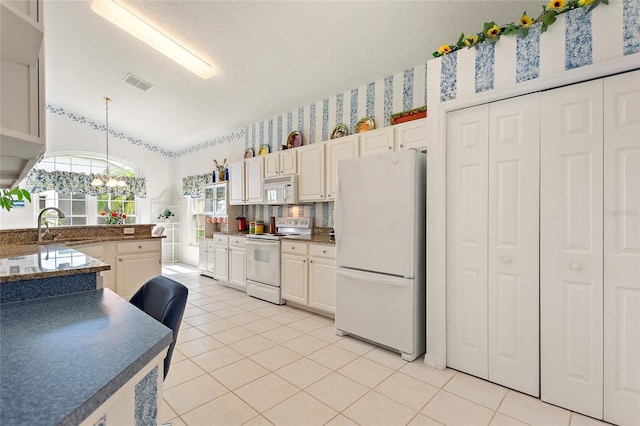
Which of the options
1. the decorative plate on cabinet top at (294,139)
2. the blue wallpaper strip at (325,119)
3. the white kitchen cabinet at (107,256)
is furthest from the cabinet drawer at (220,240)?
Answer: the blue wallpaper strip at (325,119)

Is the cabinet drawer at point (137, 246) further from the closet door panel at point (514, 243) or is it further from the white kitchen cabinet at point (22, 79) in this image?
the closet door panel at point (514, 243)

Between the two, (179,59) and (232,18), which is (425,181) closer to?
(232,18)

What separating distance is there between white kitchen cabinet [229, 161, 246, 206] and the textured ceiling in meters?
0.87

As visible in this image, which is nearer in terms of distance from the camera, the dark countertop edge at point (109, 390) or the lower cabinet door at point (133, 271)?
the dark countertop edge at point (109, 390)

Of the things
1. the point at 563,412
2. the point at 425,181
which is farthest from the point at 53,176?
the point at 563,412

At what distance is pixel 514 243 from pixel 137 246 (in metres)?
4.11

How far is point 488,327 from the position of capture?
6.99ft

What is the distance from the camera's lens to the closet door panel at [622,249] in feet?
5.44

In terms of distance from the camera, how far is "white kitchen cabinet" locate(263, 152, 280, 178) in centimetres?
439

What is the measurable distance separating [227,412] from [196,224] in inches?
229

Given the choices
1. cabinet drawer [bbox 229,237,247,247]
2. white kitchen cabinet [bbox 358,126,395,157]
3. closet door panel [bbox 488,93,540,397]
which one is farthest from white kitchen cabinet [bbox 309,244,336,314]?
closet door panel [bbox 488,93,540,397]

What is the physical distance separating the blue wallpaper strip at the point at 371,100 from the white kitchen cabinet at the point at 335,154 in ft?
1.52

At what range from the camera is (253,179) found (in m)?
4.79

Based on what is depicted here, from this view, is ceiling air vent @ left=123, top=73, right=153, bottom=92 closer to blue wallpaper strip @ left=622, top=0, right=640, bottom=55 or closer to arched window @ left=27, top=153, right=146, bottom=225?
arched window @ left=27, top=153, right=146, bottom=225
